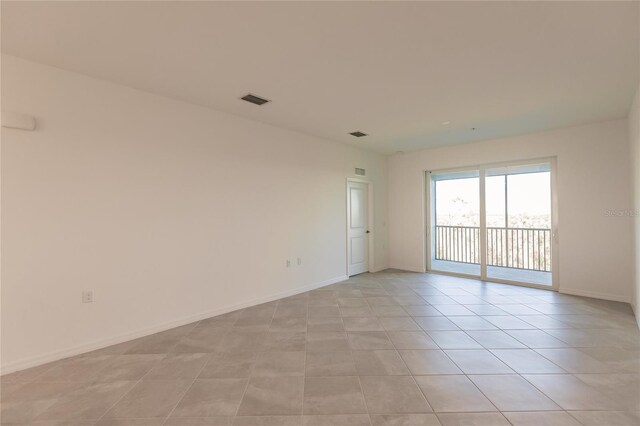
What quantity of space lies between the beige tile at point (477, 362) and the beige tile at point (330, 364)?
953 millimetres

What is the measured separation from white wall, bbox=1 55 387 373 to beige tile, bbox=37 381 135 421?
83 cm

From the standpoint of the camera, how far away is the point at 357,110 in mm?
3914

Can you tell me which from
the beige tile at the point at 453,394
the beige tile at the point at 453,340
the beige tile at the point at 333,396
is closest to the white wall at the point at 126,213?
the beige tile at the point at 333,396

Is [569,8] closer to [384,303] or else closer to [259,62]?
[259,62]

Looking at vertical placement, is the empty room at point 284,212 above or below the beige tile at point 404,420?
above

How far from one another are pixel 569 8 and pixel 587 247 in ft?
13.5

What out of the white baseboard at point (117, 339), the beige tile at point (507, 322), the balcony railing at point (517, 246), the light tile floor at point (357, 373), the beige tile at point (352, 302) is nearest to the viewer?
the light tile floor at point (357, 373)

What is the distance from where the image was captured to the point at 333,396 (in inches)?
Answer: 84.0

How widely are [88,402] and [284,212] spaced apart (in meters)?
3.19

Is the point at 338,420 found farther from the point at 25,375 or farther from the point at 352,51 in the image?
the point at 352,51

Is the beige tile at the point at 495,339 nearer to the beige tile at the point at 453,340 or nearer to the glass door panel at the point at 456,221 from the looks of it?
the beige tile at the point at 453,340

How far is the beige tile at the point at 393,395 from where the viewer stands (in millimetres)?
1985

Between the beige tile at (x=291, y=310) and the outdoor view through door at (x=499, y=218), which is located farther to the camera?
the outdoor view through door at (x=499, y=218)

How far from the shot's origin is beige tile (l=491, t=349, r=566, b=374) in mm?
2434
